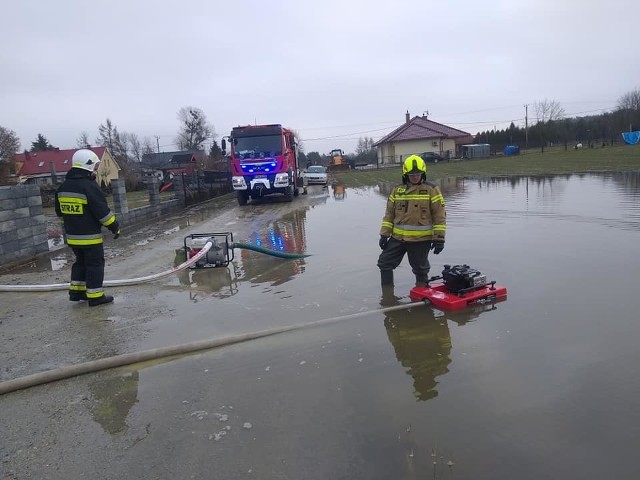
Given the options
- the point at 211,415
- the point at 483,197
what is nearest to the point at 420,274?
the point at 211,415

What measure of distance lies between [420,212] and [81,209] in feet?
12.7

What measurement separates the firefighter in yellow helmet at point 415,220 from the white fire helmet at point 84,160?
11.6 ft

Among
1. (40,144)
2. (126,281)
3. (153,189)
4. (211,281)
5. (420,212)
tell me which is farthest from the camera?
(40,144)

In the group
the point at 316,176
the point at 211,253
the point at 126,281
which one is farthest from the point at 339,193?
the point at 126,281

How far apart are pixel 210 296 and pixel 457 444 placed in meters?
4.01

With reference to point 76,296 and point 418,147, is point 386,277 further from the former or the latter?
point 418,147

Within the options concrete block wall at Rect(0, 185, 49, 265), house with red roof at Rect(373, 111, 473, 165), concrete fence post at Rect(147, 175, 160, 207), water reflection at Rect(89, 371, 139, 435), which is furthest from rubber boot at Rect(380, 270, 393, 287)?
house with red roof at Rect(373, 111, 473, 165)

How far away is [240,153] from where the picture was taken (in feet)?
58.7

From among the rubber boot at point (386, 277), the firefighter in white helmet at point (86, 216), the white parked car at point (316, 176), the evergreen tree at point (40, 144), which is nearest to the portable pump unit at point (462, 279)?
the rubber boot at point (386, 277)

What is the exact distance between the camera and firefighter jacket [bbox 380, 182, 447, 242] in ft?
18.0

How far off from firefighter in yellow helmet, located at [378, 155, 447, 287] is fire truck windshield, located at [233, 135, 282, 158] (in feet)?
41.4

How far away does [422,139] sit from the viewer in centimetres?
6000

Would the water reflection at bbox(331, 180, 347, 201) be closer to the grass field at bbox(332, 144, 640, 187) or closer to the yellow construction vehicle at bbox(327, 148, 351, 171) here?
the grass field at bbox(332, 144, 640, 187)

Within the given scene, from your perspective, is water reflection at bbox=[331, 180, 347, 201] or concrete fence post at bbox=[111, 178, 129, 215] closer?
concrete fence post at bbox=[111, 178, 129, 215]
